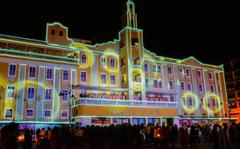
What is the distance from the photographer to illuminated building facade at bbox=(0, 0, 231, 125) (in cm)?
3309

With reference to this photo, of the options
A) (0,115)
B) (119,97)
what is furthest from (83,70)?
(0,115)

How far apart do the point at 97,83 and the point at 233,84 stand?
47.1 metres

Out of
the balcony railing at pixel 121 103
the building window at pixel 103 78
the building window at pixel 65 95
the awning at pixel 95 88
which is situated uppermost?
the building window at pixel 103 78

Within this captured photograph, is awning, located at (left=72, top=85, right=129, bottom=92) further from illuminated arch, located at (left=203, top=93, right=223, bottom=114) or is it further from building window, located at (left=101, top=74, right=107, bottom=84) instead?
illuminated arch, located at (left=203, top=93, right=223, bottom=114)

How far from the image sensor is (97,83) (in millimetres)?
39781

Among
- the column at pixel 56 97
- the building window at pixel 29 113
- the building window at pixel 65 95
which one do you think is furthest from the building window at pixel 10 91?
the building window at pixel 65 95

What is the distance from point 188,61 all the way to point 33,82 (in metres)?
31.6

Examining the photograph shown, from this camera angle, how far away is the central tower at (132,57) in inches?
Result: 1598

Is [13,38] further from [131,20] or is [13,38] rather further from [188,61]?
[188,61]

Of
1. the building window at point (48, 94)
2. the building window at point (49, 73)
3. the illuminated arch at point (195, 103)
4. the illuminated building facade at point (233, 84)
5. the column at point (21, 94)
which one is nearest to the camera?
the column at point (21, 94)

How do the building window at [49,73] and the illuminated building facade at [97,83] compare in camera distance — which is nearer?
the illuminated building facade at [97,83]

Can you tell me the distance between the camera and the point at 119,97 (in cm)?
3778

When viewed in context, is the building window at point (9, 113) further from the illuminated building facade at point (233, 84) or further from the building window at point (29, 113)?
the illuminated building facade at point (233, 84)

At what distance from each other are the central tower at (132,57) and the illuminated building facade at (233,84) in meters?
36.6
